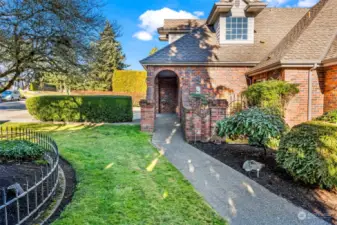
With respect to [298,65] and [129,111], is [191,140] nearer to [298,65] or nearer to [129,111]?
[298,65]

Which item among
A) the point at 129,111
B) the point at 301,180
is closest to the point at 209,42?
the point at 129,111

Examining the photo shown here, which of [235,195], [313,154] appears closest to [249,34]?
[313,154]

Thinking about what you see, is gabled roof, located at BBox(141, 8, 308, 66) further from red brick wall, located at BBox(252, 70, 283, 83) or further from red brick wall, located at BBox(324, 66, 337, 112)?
red brick wall, located at BBox(324, 66, 337, 112)

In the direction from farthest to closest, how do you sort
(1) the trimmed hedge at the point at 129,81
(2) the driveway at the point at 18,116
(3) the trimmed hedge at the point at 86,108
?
(1) the trimmed hedge at the point at 129,81 → (2) the driveway at the point at 18,116 → (3) the trimmed hedge at the point at 86,108

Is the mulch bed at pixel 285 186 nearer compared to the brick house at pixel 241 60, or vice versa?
the mulch bed at pixel 285 186

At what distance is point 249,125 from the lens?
5758mm

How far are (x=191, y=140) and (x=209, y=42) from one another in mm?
7428

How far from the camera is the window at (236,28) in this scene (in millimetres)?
13148

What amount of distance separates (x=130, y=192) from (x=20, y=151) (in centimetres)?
299

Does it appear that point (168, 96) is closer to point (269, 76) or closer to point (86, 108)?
point (86, 108)

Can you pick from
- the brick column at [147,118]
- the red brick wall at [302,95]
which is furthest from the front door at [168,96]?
the red brick wall at [302,95]

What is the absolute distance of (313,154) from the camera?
416cm

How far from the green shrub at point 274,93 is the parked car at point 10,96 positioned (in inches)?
1287

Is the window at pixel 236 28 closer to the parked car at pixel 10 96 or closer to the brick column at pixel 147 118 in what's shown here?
the brick column at pixel 147 118
